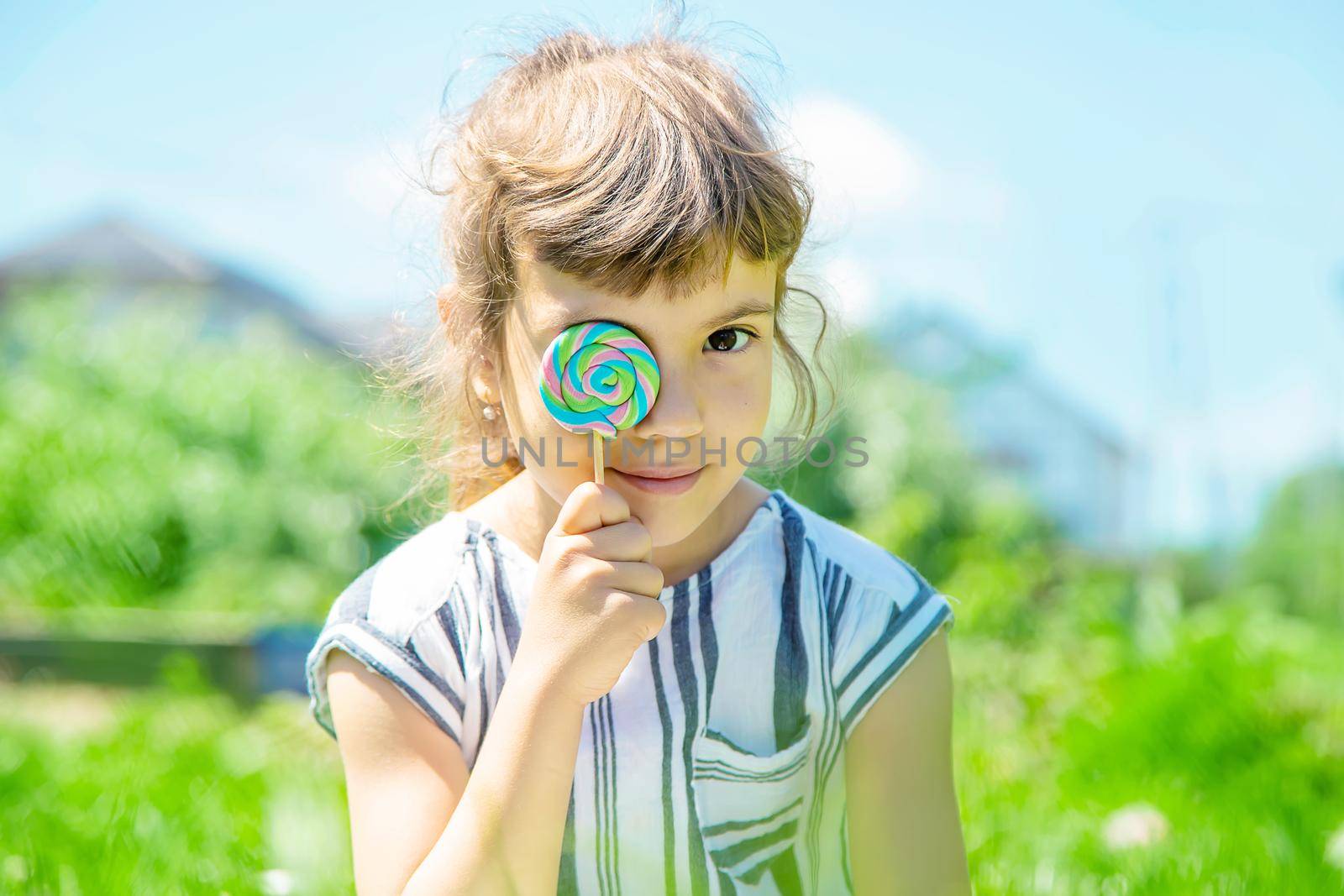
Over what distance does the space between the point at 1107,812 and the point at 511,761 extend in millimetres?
1987

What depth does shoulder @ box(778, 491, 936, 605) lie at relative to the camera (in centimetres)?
180

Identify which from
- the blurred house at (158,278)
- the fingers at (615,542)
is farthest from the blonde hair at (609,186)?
the blurred house at (158,278)

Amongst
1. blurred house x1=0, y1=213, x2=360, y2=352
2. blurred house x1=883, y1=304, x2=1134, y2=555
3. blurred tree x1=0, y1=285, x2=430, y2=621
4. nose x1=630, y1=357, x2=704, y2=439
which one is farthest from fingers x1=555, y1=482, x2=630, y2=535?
blurred house x1=0, y1=213, x2=360, y2=352

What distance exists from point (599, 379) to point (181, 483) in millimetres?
3922

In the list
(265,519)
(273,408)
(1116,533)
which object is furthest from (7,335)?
(1116,533)

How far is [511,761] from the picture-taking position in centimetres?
147

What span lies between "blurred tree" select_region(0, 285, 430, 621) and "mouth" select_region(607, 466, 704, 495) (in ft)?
10.6

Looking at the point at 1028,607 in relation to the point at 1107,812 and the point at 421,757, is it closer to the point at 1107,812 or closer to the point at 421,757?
the point at 1107,812

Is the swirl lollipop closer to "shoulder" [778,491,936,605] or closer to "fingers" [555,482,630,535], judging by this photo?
"fingers" [555,482,630,535]

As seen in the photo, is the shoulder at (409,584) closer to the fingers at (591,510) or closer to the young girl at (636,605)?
the young girl at (636,605)

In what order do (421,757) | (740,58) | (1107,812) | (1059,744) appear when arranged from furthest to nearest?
(1059,744), (1107,812), (740,58), (421,757)

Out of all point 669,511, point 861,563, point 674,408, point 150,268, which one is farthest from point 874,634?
point 150,268

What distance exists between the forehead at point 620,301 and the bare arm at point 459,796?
1.63 ft

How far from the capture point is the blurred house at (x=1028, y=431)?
495 centimetres
